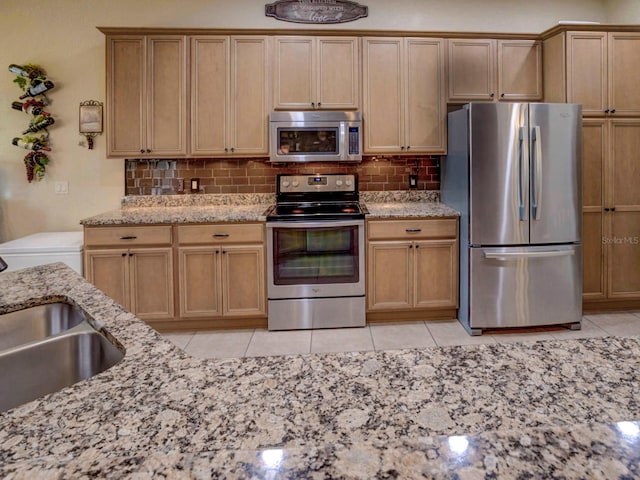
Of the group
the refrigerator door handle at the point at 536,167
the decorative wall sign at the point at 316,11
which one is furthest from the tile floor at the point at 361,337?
the decorative wall sign at the point at 316,11

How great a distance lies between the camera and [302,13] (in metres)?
3.80

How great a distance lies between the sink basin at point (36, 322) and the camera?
115 cm

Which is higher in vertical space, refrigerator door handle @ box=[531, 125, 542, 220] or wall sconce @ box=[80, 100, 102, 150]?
wall sconce @ box=[80, 100, 102, 150]

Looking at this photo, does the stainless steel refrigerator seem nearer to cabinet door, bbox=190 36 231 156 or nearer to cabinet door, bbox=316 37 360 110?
cabinet door, bbox=316 37 360 110

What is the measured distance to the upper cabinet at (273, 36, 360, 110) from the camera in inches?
138

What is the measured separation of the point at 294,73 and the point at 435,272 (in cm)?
207

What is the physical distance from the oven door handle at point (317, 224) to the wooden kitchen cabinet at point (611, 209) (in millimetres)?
2015

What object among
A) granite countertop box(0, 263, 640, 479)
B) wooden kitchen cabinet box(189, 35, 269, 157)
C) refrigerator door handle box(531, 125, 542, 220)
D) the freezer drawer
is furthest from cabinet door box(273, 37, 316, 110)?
granite countertop box(0, 263, 640, 479)

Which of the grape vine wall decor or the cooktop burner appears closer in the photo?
the grape vine wall decor

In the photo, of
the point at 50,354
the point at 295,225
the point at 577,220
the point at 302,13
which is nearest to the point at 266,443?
the point at 50,354

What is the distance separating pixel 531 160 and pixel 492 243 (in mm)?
683

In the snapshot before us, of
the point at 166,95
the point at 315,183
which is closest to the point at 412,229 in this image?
the point at 315,183

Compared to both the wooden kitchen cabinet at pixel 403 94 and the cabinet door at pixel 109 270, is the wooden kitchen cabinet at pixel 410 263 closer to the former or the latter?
the wooden kitchen cabinet at pixel 403 94

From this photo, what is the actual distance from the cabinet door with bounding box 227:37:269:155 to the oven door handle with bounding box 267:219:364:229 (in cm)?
73
